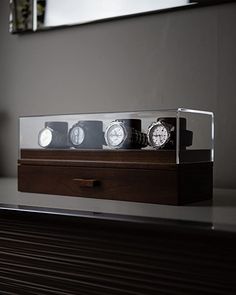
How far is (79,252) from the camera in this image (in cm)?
65

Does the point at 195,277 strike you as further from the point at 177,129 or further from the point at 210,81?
the point at 210,81

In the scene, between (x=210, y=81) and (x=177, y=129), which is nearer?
(x=177, y=129)

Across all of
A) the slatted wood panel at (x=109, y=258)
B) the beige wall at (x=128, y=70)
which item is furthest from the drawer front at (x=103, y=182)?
the beige wall at (x=128, y=70)

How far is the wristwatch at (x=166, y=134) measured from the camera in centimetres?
74

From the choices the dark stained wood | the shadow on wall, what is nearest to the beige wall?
the shadow on wall

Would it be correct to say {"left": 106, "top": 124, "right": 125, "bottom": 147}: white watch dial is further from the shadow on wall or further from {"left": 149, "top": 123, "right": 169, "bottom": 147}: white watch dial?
the shadow on wall

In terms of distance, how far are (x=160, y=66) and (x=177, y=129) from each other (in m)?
0.38

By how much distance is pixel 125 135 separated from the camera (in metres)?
0.78

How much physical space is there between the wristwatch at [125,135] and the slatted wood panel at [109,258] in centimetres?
20

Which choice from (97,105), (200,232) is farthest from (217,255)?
(97,105)

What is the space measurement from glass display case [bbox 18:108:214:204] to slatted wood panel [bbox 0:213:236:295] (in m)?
0.14

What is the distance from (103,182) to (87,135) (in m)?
0.11

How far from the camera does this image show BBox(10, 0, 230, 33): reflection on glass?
107cm

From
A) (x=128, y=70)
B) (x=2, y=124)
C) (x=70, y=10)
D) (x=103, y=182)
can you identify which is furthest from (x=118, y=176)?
(x=2, y=124)
